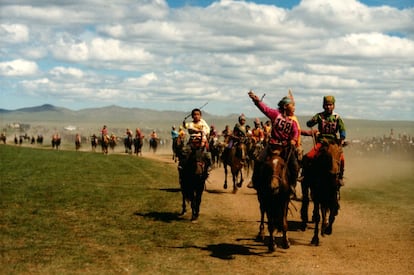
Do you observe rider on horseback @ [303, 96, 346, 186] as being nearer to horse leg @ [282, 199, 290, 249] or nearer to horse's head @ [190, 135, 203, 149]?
horse leg @ [282, 199, 290, 249]

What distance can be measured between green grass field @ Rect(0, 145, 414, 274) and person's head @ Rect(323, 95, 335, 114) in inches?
135

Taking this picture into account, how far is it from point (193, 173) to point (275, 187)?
445 cm

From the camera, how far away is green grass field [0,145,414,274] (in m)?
10.5

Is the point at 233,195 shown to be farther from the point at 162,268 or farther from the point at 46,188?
the point at 162,268

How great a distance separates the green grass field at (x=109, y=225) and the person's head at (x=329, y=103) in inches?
135

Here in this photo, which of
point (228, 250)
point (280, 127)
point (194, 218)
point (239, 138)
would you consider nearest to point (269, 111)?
point (280, 127)

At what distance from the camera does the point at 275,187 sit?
11078mm

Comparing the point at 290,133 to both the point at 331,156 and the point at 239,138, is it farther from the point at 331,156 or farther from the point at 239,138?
the point at 239,138

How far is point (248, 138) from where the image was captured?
77.9 ft

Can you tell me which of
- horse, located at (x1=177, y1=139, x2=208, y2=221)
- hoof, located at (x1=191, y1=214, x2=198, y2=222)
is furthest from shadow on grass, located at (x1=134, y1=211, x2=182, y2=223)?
horse, located at (x1=177, y1=139, x2=208, y2=221)

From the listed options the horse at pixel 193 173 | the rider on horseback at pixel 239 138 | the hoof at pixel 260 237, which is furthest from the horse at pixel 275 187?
the rider on horseback at pixel 239 138

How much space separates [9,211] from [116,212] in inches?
118

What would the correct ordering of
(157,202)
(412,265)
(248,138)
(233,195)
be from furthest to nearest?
(248,138), (233,195), (157,202), (412,265)

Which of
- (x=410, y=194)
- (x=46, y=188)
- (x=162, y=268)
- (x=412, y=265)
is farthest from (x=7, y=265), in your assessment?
(x=410, y=194)
